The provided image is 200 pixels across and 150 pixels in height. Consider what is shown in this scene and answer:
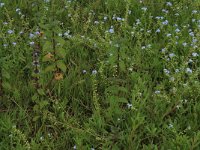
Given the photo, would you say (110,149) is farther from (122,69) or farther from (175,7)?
(175,7)

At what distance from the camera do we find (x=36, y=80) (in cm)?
374

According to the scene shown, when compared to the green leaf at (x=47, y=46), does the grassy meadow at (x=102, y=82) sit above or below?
below

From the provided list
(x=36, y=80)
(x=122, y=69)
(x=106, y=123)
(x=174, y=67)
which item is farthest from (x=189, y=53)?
(x=36, y=80)

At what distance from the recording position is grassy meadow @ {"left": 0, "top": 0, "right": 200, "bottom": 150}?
11.4 feet

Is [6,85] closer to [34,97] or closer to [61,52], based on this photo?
[34,97]

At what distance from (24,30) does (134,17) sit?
1.36 metres

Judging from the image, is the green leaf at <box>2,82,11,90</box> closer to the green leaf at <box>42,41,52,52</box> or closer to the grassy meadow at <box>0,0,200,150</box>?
the grassy meadow at <box>0,0,200,150</box>

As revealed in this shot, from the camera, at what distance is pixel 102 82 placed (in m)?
4.05

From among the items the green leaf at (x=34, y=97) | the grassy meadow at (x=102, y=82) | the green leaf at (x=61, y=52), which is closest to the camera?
the grassy meadow at (x=102, y=82)

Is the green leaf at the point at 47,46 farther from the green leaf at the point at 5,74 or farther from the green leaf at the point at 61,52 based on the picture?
the green leaf at the point at 5,74

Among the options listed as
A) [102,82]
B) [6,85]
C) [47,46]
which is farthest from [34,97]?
[102,82]

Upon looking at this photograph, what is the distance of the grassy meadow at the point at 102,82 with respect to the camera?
3.47 m

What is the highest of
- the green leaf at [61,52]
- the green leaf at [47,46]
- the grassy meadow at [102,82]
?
the green leaf at [47,46]

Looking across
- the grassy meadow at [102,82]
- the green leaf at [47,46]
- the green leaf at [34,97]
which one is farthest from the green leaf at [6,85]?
the green leaf at [47,46]
